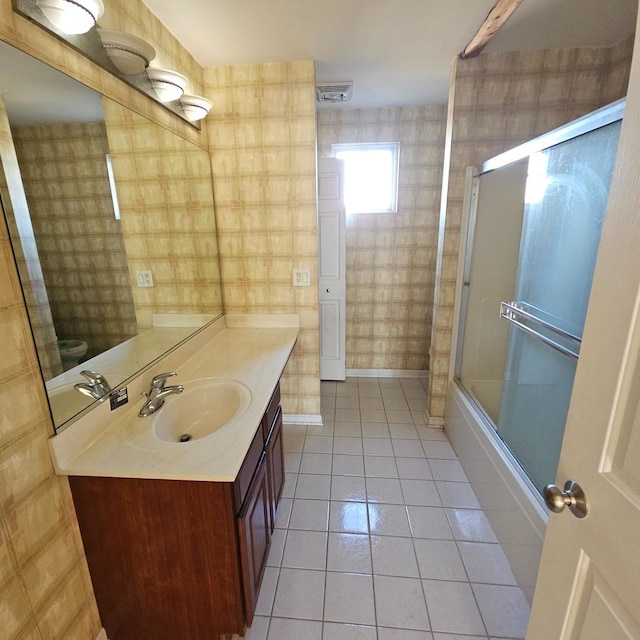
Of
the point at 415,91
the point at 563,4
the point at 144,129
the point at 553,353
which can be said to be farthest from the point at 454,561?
the point at 415,91

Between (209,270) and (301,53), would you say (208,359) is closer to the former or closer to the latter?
(209,270)

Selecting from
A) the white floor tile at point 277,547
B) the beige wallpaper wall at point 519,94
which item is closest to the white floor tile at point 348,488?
the white floor tile at point 277,547

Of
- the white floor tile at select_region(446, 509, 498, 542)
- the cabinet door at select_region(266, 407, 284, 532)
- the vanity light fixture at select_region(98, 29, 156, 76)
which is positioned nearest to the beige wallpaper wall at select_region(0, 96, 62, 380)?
the vanity light fixture at select_region(98, 29, 156, 76)

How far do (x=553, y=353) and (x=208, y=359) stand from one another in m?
1.82

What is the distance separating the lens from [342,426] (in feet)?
8.77

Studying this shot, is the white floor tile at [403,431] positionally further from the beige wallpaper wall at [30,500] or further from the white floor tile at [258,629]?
the beige wallpaper wall at [30,500]

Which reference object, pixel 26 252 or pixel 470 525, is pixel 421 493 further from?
pixel 26 252

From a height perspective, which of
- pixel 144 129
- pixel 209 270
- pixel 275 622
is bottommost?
pixel 275 622

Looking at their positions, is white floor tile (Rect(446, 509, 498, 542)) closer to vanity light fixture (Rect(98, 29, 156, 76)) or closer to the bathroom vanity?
the bathroom vanity

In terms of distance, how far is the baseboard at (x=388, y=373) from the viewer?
3.54 m

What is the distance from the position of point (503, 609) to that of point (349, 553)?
0.66 meters

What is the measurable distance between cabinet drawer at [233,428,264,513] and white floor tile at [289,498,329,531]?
0.69m

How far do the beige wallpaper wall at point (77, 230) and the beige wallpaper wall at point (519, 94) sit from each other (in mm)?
1992

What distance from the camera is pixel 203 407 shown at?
154 cm
